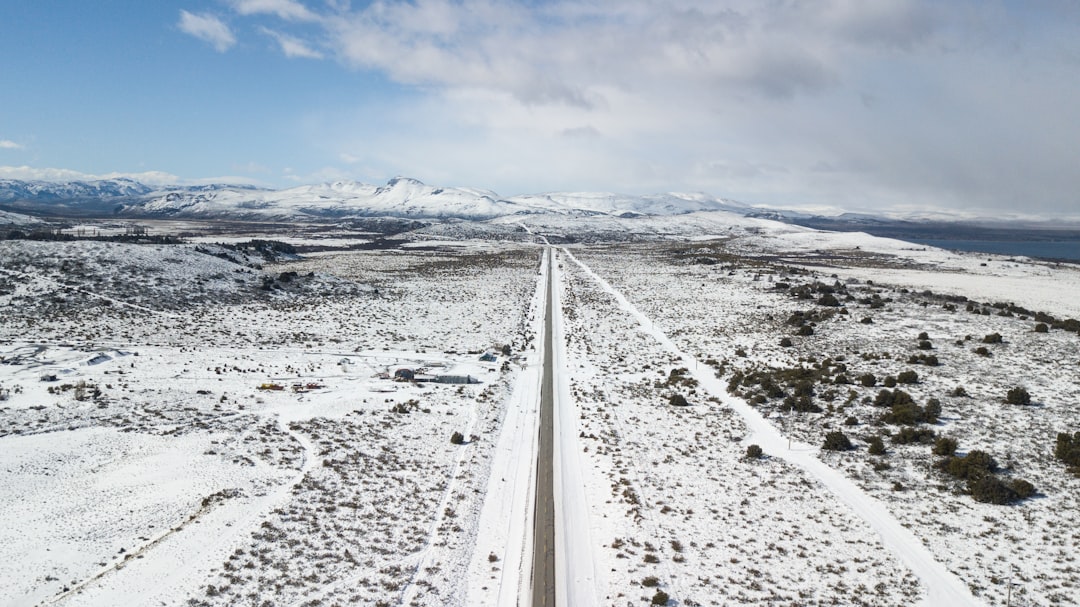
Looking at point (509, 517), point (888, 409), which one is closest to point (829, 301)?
point (888, 409)

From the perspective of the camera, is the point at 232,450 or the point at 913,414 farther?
the point at 913,414

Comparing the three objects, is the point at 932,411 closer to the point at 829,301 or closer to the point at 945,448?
the point at 945,448

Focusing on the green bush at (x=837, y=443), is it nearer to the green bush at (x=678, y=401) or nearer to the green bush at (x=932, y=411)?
the green bush at (x=932, y=411)

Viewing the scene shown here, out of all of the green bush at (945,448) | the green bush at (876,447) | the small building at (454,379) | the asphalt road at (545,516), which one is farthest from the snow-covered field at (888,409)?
the small building at (454,379)

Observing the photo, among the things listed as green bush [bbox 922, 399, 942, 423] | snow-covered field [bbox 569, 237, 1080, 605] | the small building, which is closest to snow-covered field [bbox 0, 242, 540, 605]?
the small building

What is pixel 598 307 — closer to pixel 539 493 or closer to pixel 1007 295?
pixel 539 493
